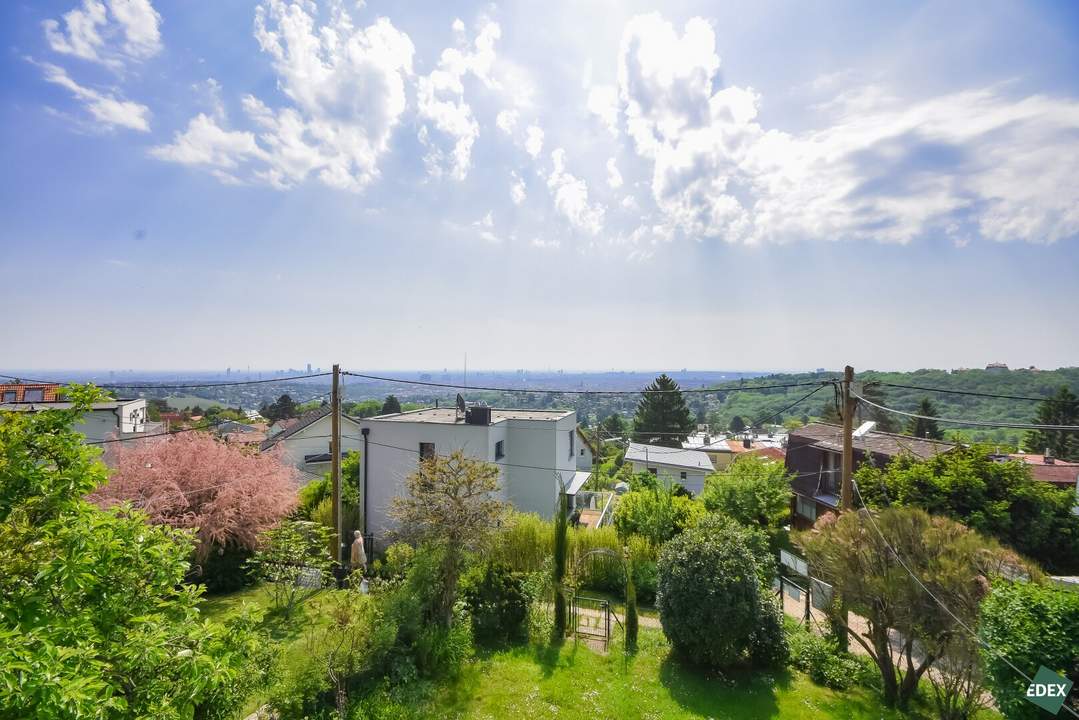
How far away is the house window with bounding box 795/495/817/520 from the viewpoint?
2347 centimetres

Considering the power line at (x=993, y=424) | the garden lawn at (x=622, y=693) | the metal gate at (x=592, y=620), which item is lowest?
the metal gate at (x=592, y=620)

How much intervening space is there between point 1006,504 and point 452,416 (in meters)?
19.3

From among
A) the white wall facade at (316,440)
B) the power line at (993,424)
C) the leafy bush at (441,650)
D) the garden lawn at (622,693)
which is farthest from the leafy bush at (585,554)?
the white wall facade at (316,440)

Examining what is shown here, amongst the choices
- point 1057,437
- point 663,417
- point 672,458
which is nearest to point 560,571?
point 672,458

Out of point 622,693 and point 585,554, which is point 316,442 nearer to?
point 585,554

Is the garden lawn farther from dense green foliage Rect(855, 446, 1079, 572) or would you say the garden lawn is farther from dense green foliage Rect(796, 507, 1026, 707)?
dense green foliage Rect(855, 446, 1079, 572)

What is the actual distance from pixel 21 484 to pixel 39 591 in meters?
0.87

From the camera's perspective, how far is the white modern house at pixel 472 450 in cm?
1847

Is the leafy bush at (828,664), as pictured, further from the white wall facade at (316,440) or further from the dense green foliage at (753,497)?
the white wall facade at (316,440)

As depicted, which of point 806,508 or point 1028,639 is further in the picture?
point 806,508

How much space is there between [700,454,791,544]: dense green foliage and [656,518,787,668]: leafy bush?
934cm

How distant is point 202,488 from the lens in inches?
498

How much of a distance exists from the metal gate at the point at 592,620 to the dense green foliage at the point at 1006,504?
928 centimetres

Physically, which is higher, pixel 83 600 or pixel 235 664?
pixel 83 600
